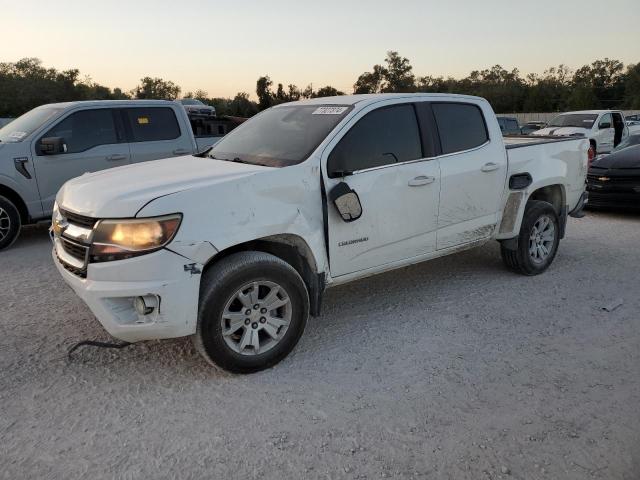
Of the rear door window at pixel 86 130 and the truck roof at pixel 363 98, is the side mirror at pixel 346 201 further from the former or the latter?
the rear door window at pixel 86 130

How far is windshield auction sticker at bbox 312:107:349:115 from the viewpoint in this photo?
410 cm

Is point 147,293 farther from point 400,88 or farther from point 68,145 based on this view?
point 400,88

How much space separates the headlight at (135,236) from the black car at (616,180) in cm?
778

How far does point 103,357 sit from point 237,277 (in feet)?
4.20

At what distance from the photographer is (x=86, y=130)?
7.23 metres

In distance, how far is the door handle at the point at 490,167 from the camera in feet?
15.5

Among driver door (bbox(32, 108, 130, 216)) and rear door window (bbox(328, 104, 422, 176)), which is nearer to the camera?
rear door window (bbox(328, 104, 422, 176))

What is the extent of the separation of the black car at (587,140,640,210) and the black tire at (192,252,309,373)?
274 inches

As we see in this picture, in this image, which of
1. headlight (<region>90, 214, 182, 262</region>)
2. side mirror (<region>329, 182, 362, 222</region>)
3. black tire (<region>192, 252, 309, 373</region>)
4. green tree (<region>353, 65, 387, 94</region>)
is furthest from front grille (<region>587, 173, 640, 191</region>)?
green tree (<region>353, 65, 387, 94</region>)

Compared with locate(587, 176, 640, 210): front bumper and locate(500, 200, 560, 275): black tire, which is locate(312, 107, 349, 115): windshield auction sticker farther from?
locate(587, 176, 640, 210): front bumper

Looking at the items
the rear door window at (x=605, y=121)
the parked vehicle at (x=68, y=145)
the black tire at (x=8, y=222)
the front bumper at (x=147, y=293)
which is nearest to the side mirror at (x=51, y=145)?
the parked vehicle at (x=68, y=145)

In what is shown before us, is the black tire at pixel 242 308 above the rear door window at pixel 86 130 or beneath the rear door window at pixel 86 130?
beneath

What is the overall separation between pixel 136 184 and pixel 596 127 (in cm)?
1518

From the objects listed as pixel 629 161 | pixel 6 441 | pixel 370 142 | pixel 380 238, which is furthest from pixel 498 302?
pixel 629 161
